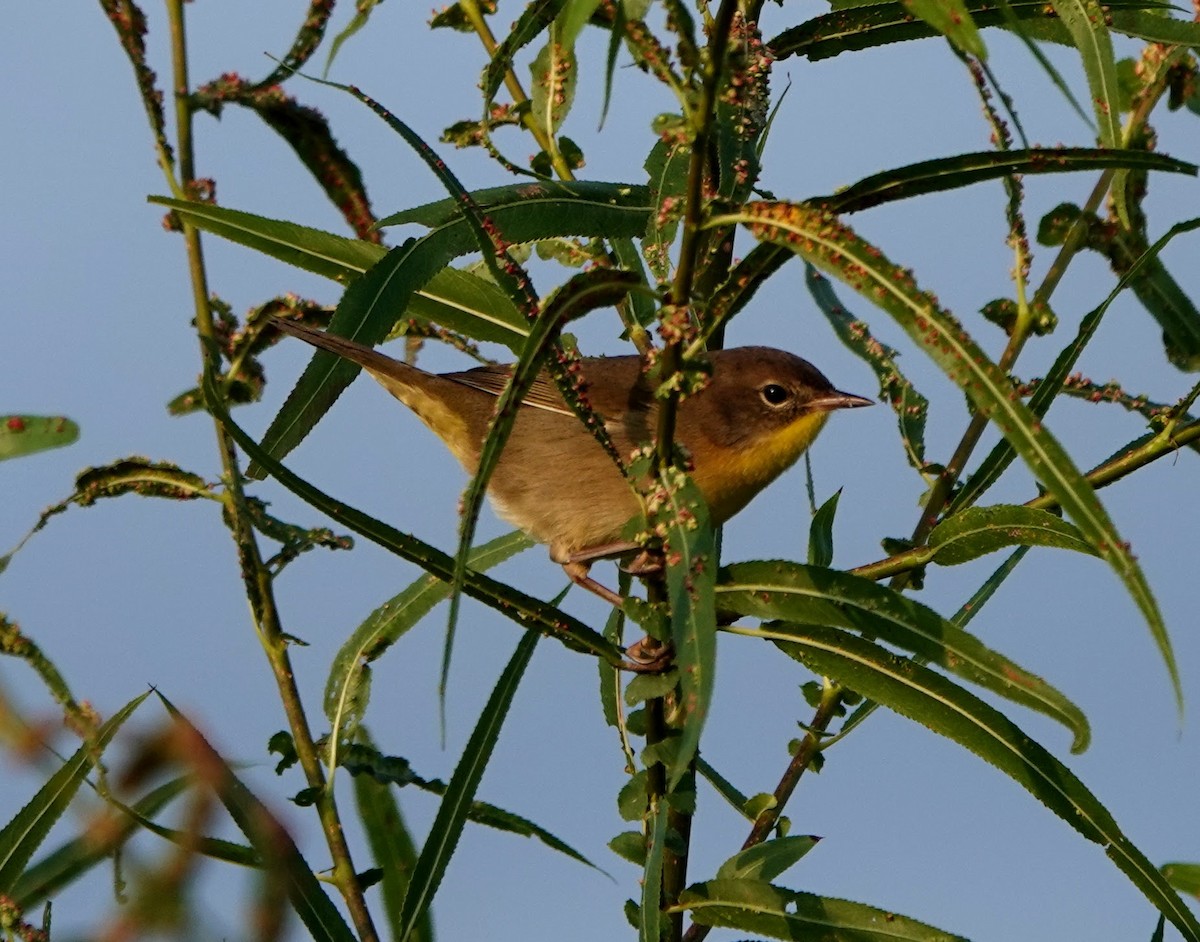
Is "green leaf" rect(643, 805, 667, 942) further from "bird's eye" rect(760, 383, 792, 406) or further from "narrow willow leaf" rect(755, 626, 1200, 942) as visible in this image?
"bird's eye" rect(760, 383, 792, 406)

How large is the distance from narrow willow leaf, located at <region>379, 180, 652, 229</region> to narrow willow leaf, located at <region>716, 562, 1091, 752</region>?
0.87m

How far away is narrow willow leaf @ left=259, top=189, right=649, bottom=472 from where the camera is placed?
295 centimetres

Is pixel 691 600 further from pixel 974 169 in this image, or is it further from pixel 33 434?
pixel 33 434

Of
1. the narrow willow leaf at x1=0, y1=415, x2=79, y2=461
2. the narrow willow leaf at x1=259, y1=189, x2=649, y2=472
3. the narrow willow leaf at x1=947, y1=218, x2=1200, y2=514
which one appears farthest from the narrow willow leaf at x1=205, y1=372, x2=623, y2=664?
the narrow willow leaf at x1=947, y1=218, x2=1200, y2=514

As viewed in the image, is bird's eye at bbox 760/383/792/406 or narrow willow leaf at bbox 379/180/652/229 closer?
narrow willow leaf at bbox 379/180/652/229

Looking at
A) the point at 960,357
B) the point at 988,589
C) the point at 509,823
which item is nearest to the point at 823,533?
the point at 988,589

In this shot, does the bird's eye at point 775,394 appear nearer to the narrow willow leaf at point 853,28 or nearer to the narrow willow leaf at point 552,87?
the narrow willow leaf at point 552,87

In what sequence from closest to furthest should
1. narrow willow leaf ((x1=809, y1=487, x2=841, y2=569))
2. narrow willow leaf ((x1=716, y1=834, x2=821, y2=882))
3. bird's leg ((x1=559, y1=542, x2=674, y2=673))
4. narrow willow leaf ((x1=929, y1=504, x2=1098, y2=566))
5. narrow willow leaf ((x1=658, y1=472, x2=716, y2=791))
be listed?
narrow willow leaf ((x1=658, y1=472, x2=716, y2=791)) → bird's leg ((x1=559, y1=542, x2=674, y2=673)) → narrow willow leaf ((x1=929, y1=504, x2=1098, y2=566)) → narrow willow leaf ((x1=716, y1=834, x2=821, y2=882)) → narrow willow leaf ((x1=809, y1=487, x2=841, y2=569))

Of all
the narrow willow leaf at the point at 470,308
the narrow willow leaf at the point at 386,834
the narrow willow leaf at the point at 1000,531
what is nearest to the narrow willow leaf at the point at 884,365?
the narrow willow leaf at the point at 1000,531

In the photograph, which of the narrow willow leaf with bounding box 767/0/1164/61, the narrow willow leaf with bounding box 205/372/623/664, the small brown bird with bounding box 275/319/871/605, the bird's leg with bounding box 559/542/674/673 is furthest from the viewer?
the small brown bird with bounding box 275/319/871/605

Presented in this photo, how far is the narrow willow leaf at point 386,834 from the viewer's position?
13.1 feet

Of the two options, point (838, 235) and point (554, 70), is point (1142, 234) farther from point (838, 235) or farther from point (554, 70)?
point (838, 235)

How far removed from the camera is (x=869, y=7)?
3.46 m

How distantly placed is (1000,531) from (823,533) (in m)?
0.78
